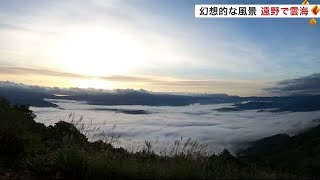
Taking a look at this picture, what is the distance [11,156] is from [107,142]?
2313 millimetres

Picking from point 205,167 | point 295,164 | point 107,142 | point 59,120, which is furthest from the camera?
point 59,120

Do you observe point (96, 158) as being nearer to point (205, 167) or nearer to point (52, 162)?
point (52, 162)

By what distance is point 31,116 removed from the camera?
16281 millimetres

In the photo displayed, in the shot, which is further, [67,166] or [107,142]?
[107,142]

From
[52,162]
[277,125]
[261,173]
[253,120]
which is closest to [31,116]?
[52,162]

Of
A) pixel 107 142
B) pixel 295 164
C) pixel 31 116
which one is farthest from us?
pixel 31 116

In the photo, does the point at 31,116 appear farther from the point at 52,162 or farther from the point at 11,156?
the point at 52,162

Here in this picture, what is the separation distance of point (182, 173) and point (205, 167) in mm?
750

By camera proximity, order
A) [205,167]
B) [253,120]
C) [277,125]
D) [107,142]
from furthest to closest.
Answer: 1. [253,120]
2. [277,125]
3. [107,142]
4. [205,167]

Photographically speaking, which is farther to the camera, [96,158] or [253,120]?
[253,120]

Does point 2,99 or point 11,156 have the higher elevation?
point 2,99

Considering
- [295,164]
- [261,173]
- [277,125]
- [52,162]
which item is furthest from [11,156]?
[277,125]

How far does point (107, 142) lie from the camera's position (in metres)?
10.9

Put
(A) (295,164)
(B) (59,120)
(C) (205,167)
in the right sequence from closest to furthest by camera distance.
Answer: (C) (205,167) → (A) (295,164) → (B) (59,120)
